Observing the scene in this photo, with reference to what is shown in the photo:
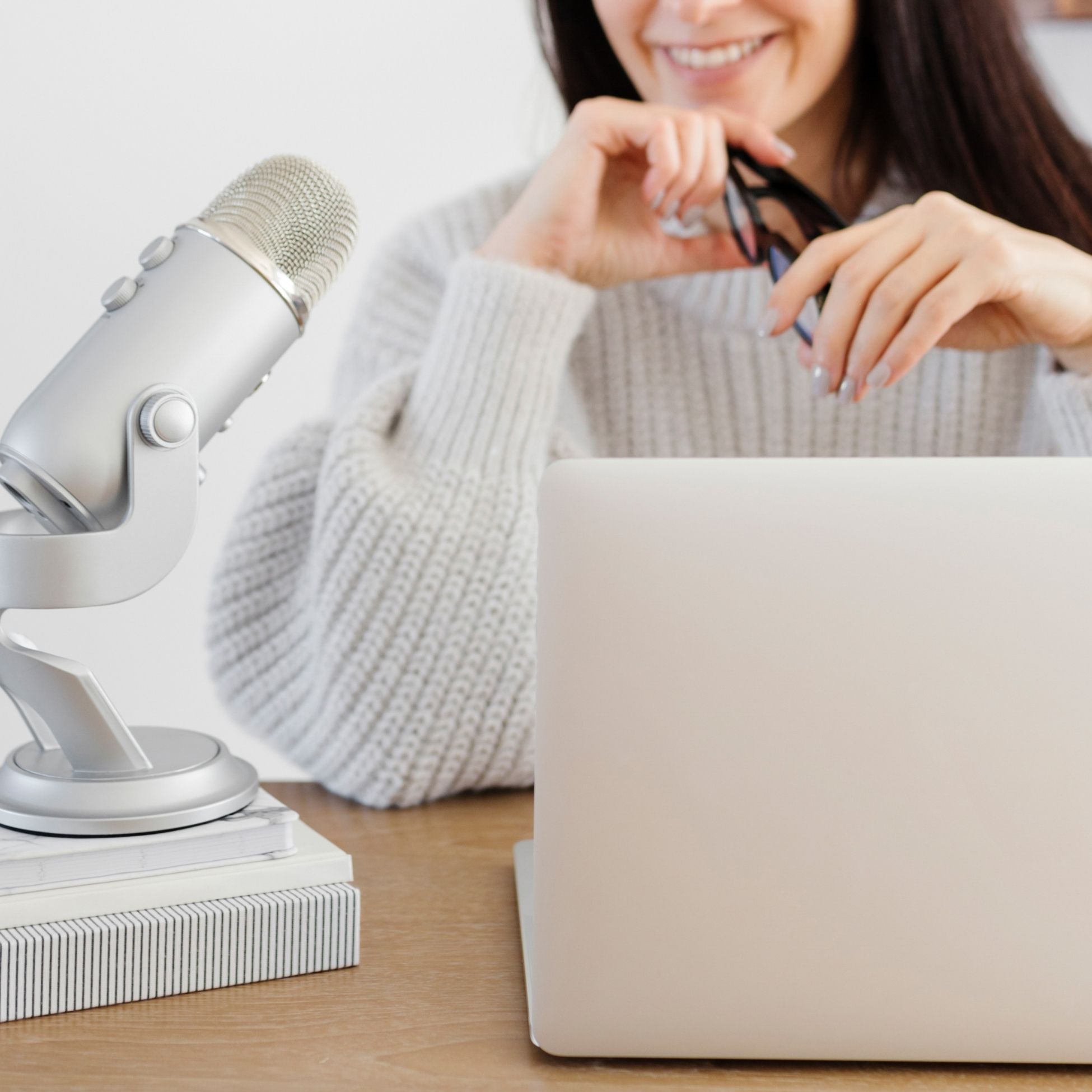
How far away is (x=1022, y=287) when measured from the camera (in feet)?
2.24

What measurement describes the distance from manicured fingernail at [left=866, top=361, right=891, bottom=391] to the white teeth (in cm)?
45

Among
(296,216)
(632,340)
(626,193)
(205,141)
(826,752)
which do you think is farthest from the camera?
(205,141)

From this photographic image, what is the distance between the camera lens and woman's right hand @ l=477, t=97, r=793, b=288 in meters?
0.81

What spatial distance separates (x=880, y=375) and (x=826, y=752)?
34cm

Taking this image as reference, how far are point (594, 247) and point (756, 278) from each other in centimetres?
23

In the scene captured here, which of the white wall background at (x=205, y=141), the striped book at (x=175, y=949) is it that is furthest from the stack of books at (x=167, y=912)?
the white wall background at (x=205, y=141)

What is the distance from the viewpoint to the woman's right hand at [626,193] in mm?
814

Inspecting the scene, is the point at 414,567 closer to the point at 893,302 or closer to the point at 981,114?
the point at 893,302

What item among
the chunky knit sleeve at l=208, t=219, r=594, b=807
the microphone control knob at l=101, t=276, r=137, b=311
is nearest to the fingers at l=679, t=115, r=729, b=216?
the chunky knit sleeve at l=208, t=219, r=594, b=807

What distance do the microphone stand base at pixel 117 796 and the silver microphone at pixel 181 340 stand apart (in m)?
0.09

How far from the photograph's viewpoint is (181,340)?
0.42m

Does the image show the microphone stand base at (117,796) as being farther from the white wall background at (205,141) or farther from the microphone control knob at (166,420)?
the white wall background at (205,141)

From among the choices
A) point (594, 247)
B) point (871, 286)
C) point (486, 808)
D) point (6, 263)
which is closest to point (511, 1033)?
point (486, 808)

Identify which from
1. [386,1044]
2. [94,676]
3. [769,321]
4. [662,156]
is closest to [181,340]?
[94,676]
